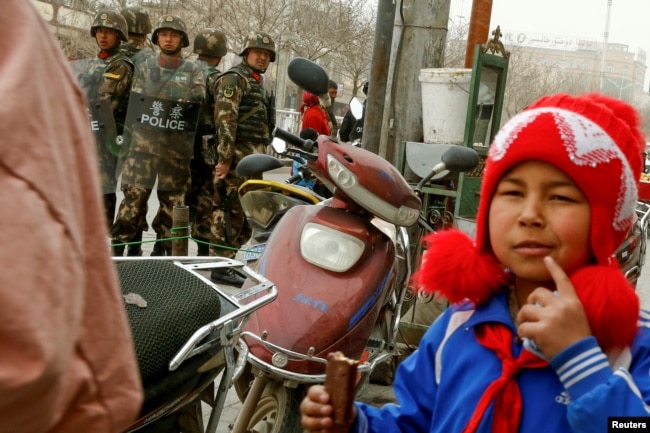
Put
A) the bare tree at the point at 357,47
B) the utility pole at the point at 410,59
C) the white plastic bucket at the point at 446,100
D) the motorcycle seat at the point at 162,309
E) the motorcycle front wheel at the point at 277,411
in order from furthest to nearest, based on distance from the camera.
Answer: the bare tree at the point at 357,47 → the utility pole at the point at 410,59 → the white plastic bucket at the point at 446,100 → the motorcycle front wheel at the point at 277,411 → the motorcycle seat at the point at 162,309

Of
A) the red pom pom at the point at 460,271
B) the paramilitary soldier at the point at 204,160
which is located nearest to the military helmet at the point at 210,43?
the paramilitary soldier at the point at 204,160

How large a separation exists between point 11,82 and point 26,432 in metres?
0.36

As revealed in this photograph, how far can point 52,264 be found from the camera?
85cm

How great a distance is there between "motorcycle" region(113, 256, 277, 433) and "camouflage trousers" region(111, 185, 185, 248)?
16.6ft

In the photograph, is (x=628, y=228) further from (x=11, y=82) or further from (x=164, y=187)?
(x=164, y=187)

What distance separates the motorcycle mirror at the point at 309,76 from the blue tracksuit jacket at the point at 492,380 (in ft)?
7.48

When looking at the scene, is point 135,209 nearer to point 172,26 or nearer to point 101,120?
point 101,120

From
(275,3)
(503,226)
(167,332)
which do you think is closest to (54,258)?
(503,226)

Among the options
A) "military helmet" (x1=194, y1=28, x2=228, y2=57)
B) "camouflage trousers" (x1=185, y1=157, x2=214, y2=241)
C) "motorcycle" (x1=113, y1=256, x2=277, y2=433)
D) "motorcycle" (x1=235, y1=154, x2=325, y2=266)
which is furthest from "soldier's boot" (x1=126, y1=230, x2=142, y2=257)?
"motorcycle" (x1=113, y1=256, x2=277, y2=433)

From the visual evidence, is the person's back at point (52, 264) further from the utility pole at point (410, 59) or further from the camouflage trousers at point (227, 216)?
the camouflage trousers at point (227, 216)

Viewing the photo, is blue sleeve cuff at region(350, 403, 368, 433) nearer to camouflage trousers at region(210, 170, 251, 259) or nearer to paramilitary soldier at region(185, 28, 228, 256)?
camouflage trousers at region(210, 170, 251, 259)

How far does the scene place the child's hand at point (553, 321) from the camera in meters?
1.52

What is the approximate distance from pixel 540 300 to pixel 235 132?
613 cm

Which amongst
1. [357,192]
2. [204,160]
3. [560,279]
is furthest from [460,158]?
[204,160]
